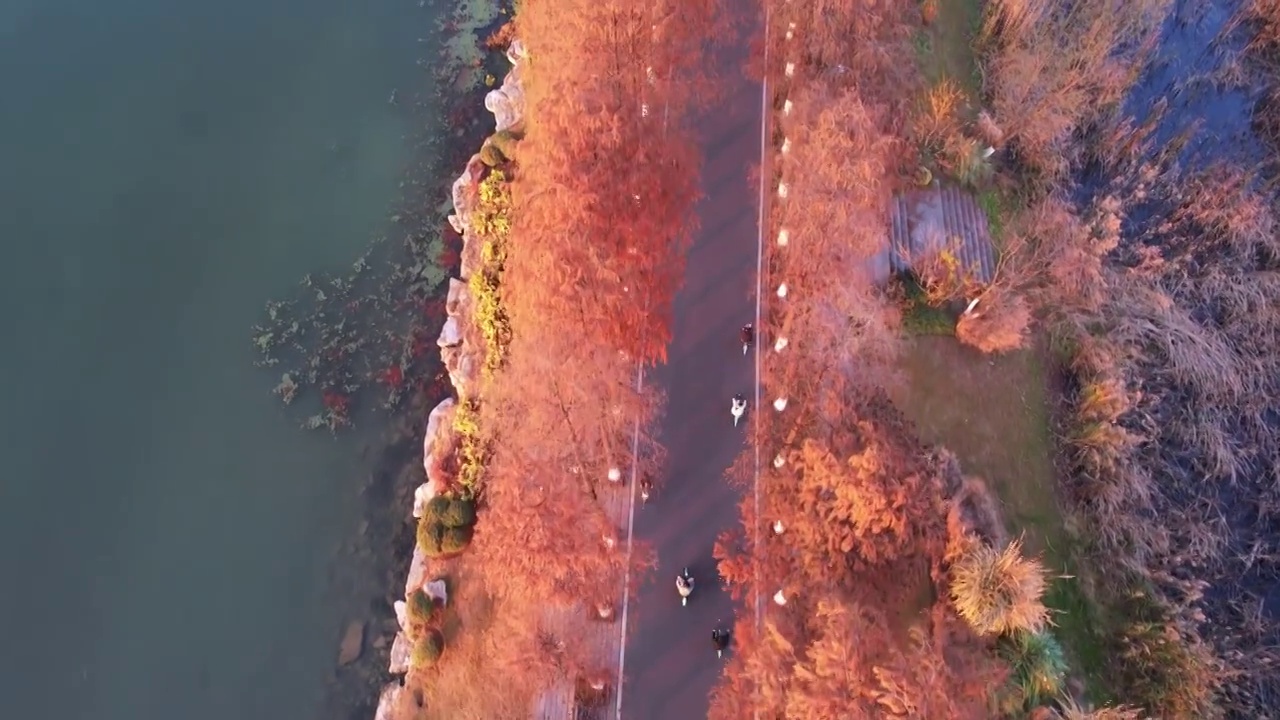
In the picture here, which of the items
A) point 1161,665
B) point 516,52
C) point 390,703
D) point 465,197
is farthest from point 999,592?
point 516,52

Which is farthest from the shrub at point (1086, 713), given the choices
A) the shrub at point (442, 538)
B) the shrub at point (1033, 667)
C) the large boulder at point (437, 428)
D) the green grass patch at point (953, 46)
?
the green grass patch at point (953, 46)

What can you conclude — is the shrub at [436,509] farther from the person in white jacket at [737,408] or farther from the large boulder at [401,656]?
the person in white jacket at [737,408]

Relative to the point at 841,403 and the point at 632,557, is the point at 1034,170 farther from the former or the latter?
the point at 632,557

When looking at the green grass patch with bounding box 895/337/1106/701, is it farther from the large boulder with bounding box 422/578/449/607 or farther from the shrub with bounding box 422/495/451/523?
the large boulder with bounding box 422/578/449/607

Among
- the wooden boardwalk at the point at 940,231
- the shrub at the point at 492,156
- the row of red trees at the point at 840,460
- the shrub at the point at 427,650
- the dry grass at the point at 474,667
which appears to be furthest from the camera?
the shrub at the point at 492,156

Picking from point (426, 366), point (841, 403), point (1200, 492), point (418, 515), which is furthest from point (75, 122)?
point (1200, 492)

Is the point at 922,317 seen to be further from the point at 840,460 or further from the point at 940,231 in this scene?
the point at 840,460

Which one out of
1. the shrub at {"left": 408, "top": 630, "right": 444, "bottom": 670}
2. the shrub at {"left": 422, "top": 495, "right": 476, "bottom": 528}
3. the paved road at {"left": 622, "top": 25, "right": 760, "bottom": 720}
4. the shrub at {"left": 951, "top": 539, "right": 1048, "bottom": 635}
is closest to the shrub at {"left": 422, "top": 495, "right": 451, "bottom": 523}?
the shrub at {"left": 422, "top": 495, "right": 476, "bottom": 528}
